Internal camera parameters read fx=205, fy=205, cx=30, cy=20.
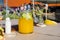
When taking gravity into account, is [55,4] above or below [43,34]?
above

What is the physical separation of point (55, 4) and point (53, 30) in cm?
246

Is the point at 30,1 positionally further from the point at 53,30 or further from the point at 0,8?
the point at 53,30

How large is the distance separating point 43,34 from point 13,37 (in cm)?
43

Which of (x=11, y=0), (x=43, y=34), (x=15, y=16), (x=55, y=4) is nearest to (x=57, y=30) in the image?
(x=43, y=34)

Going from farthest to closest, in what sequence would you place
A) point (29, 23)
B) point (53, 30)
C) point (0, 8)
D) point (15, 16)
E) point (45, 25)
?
point (0, 8)
point (15, 16)
point (45, 25)
point (53, 30)
point (29, 23)

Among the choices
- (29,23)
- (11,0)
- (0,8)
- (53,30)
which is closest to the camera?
(29,23)

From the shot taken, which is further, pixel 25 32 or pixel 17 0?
pixel 17 0

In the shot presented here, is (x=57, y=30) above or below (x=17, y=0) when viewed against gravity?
below

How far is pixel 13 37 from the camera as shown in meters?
2.58

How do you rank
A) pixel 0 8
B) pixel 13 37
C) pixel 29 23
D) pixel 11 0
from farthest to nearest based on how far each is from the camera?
pixel 11 0, pixel 0 8, pixel 29 23, pixel 13 37

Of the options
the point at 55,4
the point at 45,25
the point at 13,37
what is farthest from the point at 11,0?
the point at 13,37

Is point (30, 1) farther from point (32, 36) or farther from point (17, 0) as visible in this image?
point (32, 36)

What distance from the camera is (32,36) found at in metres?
2.65

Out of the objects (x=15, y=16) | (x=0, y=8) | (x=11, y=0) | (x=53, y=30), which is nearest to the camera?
(x=53, y=30)
